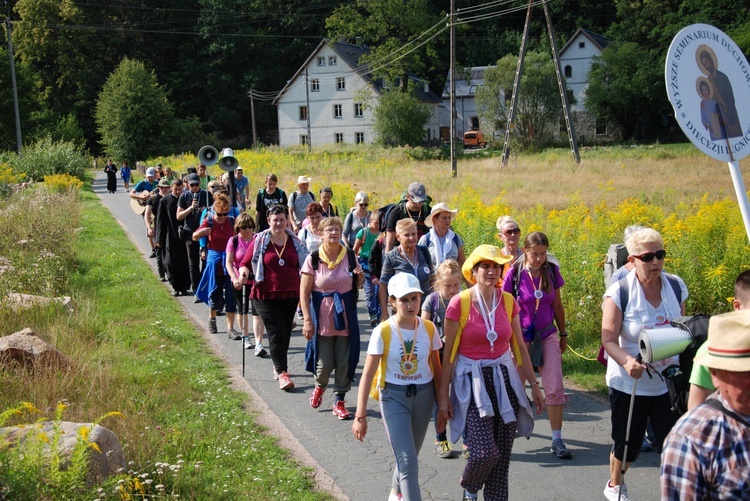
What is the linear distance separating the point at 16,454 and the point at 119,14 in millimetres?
88952

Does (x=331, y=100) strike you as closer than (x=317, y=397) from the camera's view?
No

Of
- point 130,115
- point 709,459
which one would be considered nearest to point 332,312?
point 709,459

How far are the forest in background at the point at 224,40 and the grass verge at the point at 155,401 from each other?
61446 mm

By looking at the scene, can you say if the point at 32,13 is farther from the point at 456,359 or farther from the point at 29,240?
the point at 456,359

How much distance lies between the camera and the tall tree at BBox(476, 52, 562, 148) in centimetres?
5862

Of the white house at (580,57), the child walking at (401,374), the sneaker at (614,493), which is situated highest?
the white house at (580,57)

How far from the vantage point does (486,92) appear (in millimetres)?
65375

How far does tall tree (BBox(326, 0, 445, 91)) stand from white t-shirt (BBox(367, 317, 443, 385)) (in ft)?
202

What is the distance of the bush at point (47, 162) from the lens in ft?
122

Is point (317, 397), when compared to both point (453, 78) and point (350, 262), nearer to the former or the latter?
point (350, 262)

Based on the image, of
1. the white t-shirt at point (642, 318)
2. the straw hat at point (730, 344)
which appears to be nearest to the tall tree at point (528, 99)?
the white t-shirt at point (642, 318)

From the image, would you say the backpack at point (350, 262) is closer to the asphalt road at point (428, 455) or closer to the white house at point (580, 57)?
the asphalt road at point (428, 455)

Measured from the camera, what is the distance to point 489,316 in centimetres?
533

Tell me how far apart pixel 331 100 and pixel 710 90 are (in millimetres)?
76752
